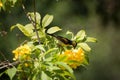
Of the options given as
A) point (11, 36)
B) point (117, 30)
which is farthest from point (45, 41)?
point (117, 30)

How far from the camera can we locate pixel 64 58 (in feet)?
4.86

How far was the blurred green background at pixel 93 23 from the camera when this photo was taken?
21.3 ft

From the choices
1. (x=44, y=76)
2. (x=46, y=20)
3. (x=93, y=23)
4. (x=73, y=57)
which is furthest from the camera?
(x=93, y=23)

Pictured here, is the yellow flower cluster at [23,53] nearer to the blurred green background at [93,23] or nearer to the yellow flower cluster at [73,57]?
the yellow flower cluster at [73,57]

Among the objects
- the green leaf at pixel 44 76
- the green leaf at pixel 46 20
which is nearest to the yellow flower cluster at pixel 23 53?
the green leaf at pixel 44 76

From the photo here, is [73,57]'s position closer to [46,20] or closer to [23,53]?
[23,53]

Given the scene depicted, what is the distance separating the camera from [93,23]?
354 inches

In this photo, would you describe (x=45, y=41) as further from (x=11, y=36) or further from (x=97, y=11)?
(x=97, y=11)

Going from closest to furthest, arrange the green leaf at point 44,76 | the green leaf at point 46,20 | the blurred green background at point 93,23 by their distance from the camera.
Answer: the green leaf at point 44,76
the green leaf at point 46,20
the blurred green background at point 93,23

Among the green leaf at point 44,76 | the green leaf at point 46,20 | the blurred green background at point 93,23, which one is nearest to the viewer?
the green leaf at point 44,76

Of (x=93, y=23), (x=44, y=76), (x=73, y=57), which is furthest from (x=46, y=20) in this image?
(x=93, y=23)

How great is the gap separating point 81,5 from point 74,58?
705cm

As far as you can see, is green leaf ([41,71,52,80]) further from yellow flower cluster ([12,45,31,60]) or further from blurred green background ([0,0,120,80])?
blurred green background ([0,0,120,80])

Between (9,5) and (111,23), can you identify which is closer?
(9,5)
